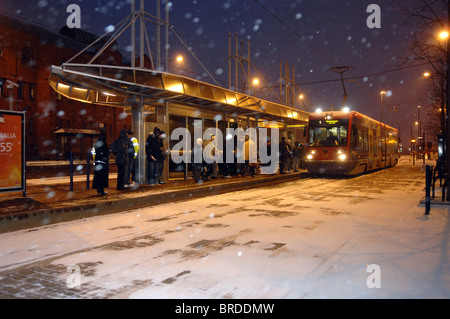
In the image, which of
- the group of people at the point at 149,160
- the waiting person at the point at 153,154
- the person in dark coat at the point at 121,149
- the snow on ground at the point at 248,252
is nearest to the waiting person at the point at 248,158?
the group of people at the point at 149,160

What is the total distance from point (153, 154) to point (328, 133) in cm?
1015

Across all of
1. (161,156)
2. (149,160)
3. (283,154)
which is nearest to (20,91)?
(283,154)

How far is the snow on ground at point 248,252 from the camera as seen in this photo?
4215mm

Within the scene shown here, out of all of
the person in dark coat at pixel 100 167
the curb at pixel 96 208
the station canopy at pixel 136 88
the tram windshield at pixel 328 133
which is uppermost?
the station canopy at pixel 136 88

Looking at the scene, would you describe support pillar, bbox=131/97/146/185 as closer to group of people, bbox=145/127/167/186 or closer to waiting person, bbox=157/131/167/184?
group of people, bbox=145/127/167/186

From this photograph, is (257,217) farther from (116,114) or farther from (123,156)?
(116,114)

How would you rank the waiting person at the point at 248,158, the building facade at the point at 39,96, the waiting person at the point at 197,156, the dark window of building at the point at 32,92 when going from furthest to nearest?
the dark window of building at the point at 32,92 < the building facade at the point at 39,96 < the waiting person at the point at 248,158 < the waiting person at the point at 197,156

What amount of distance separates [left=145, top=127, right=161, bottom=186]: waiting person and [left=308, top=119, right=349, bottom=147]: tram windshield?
31.7 ft

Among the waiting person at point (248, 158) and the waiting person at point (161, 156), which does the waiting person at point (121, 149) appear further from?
the waiting person at point (248, 158)

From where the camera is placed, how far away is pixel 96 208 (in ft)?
30.7

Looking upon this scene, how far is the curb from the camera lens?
775cm

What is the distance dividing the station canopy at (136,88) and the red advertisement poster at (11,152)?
2229 millimetres

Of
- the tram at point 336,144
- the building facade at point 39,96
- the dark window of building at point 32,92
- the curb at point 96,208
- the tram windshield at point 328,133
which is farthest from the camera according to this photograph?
the dark window of building at point 32,92
